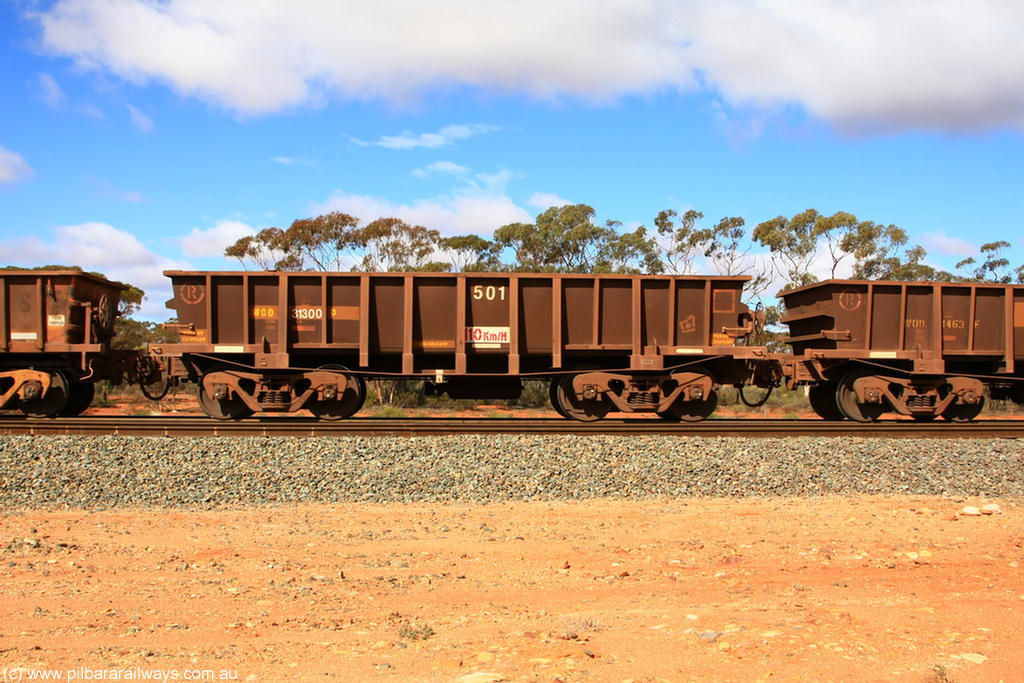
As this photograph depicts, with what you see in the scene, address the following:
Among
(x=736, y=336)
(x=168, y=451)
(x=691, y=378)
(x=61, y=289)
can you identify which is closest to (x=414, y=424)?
(x=168, y=451)

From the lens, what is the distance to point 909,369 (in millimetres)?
14562

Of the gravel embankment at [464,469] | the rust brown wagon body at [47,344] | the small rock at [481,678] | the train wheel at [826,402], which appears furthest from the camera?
the train wheel at [826,402]

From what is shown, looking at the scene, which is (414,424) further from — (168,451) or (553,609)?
(553,609)

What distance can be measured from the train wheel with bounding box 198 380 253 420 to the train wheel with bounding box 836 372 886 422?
11435mm

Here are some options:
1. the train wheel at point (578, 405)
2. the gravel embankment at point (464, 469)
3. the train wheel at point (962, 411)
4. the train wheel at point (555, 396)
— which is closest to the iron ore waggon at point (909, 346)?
the train wheel at point (962, 411)

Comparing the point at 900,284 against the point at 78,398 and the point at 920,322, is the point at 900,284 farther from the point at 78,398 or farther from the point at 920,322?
the point at 78,398

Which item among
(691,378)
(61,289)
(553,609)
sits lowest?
(553,609)

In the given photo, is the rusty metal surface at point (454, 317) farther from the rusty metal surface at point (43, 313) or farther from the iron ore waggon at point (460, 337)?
the rusty metal surface at point (43, 313)

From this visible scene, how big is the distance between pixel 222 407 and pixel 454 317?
15.0 feet

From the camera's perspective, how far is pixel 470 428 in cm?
1214

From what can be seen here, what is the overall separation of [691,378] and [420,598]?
948 centimetres

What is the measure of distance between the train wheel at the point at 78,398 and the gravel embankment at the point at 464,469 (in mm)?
4273

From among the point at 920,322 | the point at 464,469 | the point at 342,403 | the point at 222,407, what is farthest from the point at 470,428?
the point at 920,322

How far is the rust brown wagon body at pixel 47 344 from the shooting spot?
1341 cm
